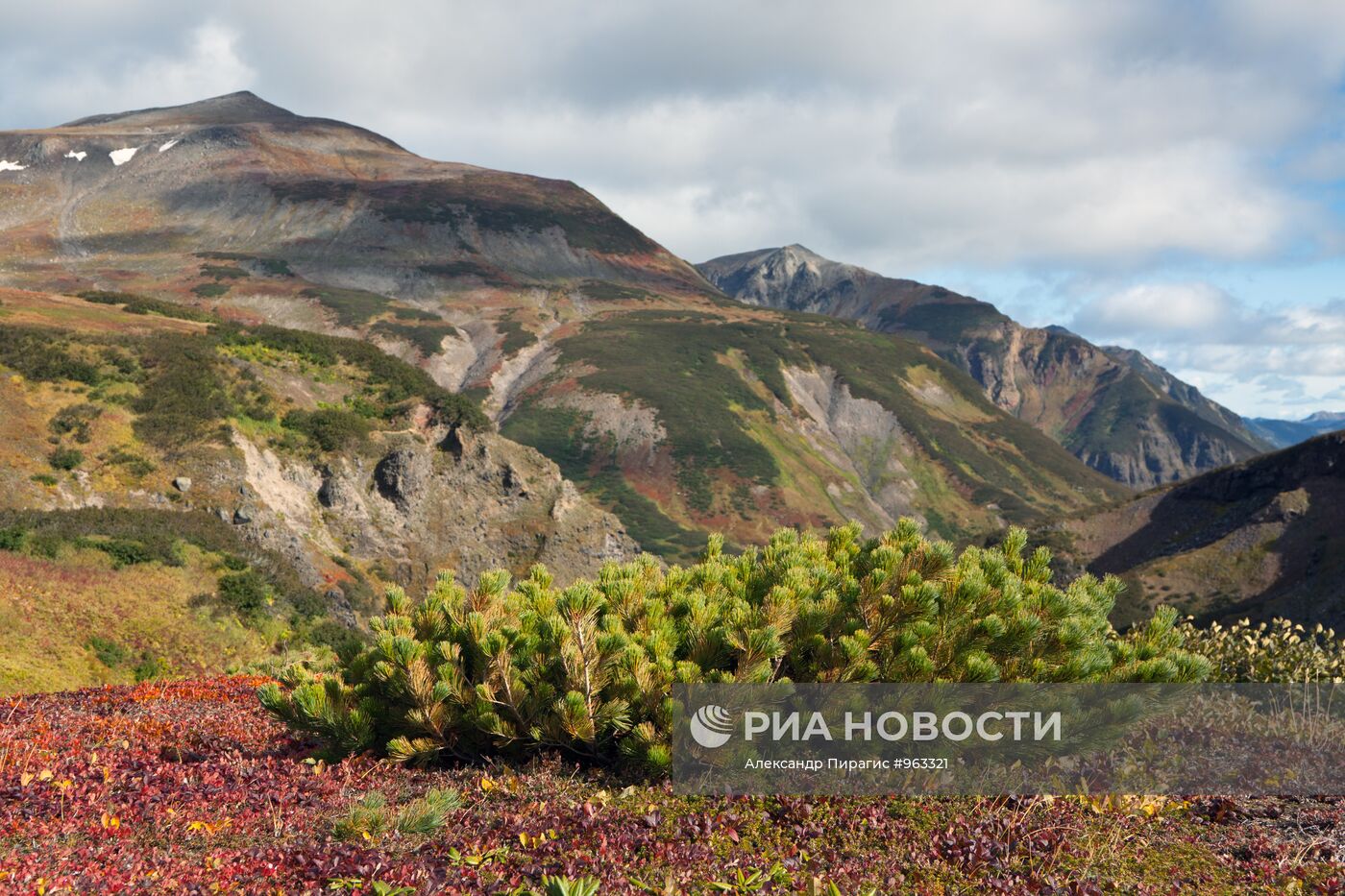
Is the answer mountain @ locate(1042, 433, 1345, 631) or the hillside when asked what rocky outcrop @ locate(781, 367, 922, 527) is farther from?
mountain @ locate(1042, 433, 1345, 631)

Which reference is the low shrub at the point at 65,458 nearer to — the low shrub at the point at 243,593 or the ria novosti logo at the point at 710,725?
the low shrub at the point at 243,593

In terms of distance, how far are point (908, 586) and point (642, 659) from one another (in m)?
2.29

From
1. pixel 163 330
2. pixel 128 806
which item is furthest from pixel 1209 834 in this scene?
pixel 163 330

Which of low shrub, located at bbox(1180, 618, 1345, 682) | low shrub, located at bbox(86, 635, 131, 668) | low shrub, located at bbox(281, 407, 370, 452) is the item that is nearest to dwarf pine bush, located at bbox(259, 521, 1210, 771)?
low shrub, located at bbox(1180, 618, 1345, 682)

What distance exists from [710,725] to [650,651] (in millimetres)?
755

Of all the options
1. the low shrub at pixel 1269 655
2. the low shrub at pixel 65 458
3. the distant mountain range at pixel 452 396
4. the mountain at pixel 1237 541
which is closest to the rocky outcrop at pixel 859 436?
the distant mountain range at pixel 452 396

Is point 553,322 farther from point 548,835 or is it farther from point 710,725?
point 548,835

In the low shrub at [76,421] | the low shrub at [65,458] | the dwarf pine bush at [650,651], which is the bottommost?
the dwarf pine bush at [650,651]

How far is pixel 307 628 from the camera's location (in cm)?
2362

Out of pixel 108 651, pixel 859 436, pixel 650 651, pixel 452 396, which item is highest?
pixel 859 436

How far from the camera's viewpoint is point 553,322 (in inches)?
5084

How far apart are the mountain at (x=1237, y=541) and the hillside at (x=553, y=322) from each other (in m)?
23.1

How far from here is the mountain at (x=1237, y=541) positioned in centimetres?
5744

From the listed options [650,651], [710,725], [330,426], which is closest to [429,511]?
[330,426]
